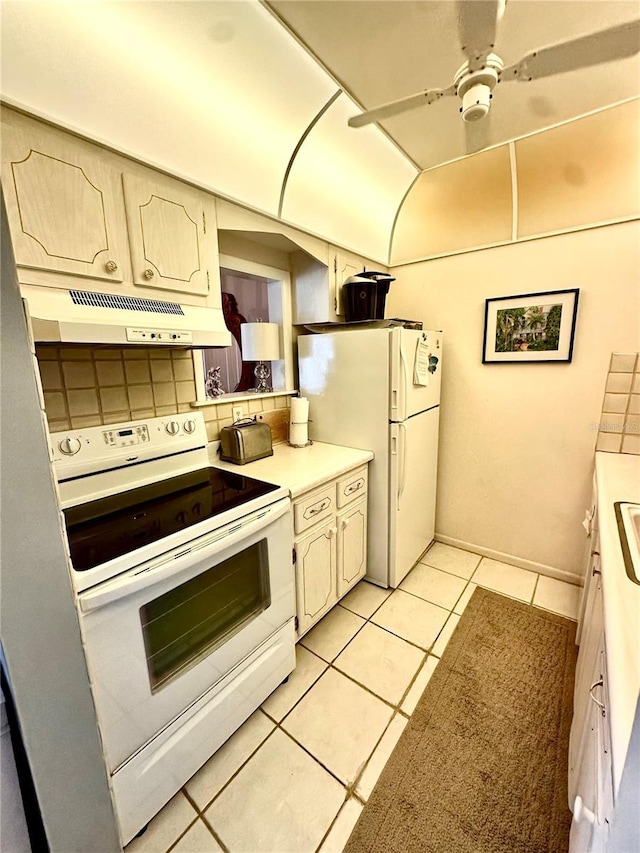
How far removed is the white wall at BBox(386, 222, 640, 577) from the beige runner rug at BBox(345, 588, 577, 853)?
73cm

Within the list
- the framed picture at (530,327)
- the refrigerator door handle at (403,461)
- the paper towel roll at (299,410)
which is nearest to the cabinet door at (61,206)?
the paper towel roll at (299,410)

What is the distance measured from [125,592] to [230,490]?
55 centimetres

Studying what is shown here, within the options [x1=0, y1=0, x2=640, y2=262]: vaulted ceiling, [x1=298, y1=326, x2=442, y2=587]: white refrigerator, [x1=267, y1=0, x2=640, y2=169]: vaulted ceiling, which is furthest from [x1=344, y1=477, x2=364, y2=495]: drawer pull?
[x1=267, y1=0, x2=640, y2=169]: vaulted ceiling

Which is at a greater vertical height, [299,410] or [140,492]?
[299,410]

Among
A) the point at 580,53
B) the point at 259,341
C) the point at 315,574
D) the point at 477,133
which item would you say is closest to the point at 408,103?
the point at 477,133

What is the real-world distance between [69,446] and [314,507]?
3.39ft

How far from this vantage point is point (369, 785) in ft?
3.98

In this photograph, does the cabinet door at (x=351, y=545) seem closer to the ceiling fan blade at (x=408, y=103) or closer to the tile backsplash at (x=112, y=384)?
the tile backsplash at (x=112, y=384)

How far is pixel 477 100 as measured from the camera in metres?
1.08

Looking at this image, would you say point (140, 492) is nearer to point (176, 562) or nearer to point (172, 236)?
point (176, 562)

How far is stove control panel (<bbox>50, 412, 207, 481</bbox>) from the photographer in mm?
1278

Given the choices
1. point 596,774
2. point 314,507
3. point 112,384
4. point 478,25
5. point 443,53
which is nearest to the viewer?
point 596,774

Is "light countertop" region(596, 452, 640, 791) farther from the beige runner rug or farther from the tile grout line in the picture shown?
the tile grout line

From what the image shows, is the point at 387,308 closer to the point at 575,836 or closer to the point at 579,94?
the point at 579,94
